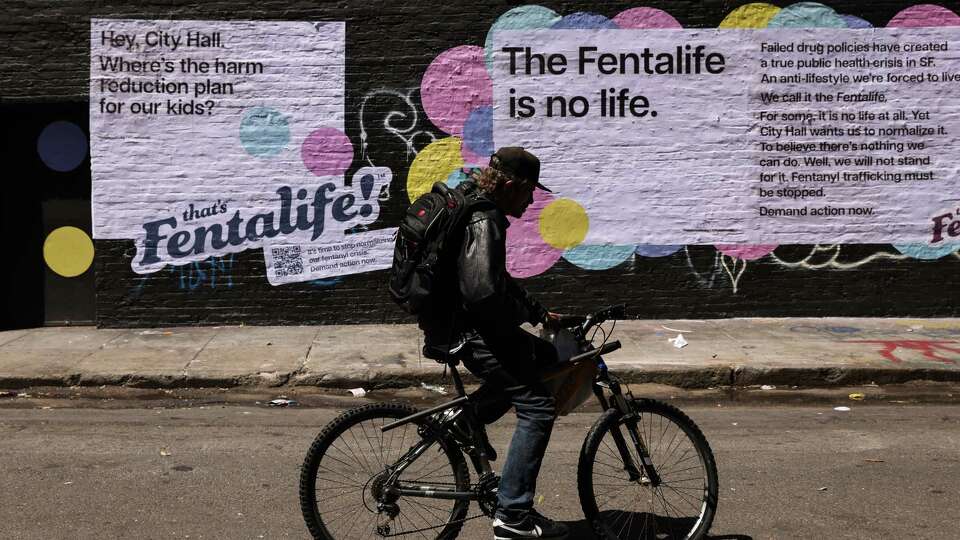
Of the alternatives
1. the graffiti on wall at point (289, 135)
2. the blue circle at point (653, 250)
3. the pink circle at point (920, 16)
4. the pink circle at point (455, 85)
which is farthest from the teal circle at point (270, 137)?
the pink circle at point (920, 16)

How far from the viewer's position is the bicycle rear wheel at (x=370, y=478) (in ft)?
14.0

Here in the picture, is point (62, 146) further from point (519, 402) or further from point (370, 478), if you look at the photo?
point (519, 402)

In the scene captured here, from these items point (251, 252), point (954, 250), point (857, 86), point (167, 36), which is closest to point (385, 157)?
point (251, 252)

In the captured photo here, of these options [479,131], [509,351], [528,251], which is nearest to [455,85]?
[479,131]

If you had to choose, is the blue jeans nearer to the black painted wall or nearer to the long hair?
the long hair

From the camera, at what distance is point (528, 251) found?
11.1 metres

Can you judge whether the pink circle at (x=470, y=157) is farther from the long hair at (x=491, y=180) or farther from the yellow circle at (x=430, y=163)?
the long hair at (x=491, y=180)

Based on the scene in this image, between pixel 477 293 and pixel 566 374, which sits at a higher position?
pixel 477 293

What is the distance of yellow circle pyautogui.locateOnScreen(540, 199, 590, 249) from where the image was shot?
11.1 meters

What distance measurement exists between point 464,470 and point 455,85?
728cm

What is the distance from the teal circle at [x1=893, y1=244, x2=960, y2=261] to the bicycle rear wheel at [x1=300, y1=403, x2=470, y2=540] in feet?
28.0

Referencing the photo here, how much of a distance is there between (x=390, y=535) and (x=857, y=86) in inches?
346

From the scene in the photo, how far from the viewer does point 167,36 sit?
10.8 metres

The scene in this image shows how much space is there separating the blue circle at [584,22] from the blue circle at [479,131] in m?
1.23
